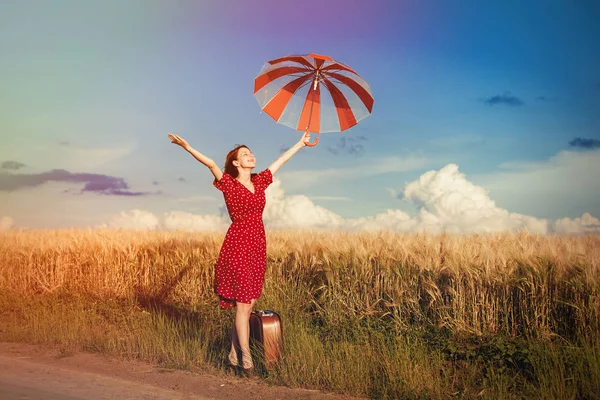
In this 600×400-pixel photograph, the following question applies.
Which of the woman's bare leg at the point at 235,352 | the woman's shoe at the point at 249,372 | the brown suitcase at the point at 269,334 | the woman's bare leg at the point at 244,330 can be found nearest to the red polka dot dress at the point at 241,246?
the woman's bare leg at the point at 244,330

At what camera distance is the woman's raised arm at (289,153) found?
6855 millimetres

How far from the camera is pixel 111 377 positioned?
271 inches

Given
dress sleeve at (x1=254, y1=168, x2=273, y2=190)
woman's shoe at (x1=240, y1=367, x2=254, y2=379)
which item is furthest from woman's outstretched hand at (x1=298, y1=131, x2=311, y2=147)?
woman's shoe at (x1=240, y1=367, x2=254, y2=379)

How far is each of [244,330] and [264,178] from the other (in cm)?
175

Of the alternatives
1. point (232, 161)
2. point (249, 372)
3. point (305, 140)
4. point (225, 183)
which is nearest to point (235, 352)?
point (249, 372)

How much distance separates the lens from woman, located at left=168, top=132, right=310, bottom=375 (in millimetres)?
6332

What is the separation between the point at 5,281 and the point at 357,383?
10096 millimetres

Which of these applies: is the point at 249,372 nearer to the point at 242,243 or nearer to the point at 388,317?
the point at 242,243

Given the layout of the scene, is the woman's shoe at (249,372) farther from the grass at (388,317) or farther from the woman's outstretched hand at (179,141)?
the woman's outstretched hand at (179,141)

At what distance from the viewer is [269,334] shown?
6520 mm

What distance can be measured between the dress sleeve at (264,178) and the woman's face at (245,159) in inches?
7.6

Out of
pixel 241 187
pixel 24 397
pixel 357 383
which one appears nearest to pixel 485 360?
pixel 357 383

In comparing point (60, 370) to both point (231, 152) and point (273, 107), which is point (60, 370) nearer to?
point (231, 152)

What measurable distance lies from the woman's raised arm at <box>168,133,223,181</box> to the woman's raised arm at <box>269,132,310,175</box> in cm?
74
